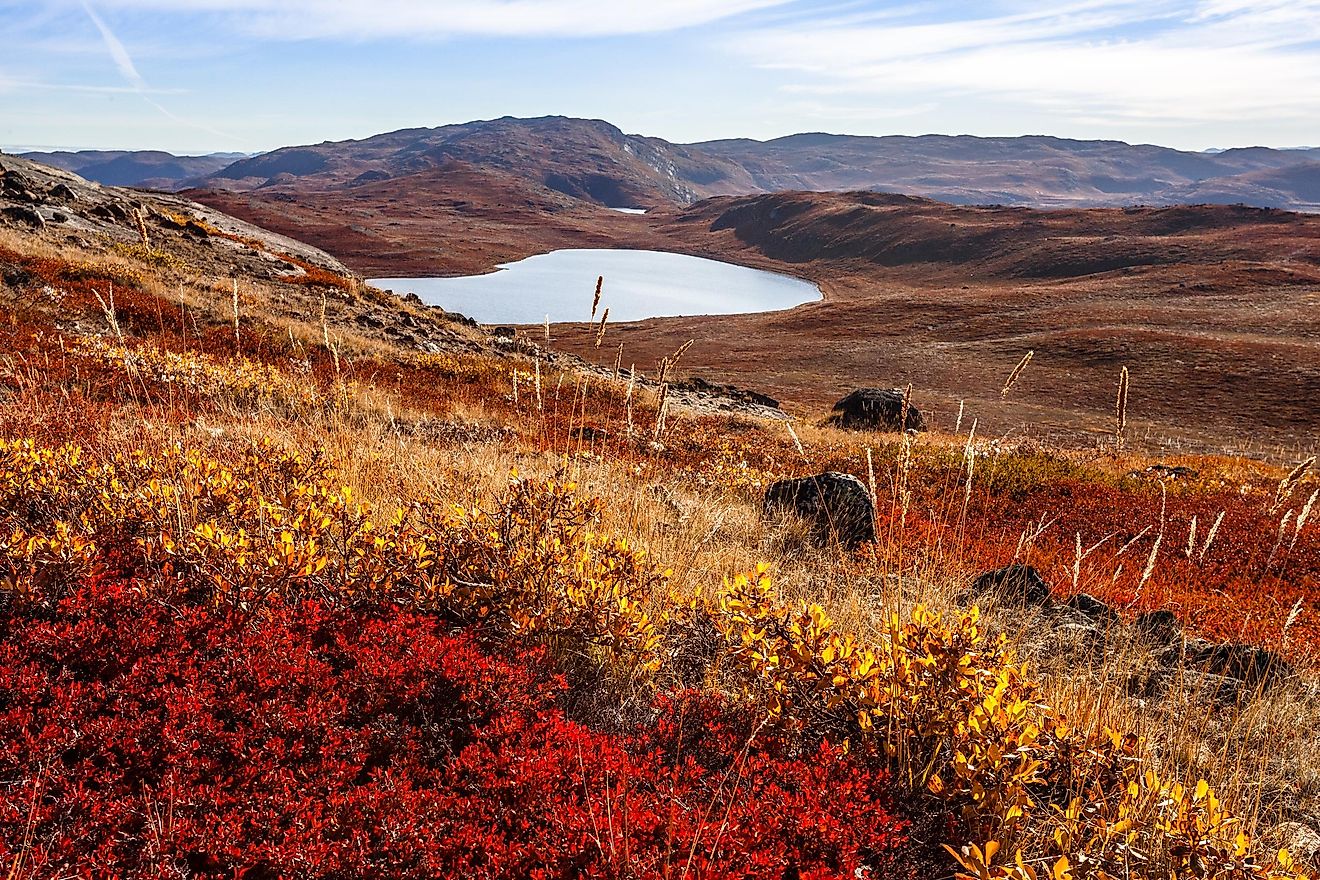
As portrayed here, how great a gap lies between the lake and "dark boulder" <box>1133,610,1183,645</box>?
46.6 meters

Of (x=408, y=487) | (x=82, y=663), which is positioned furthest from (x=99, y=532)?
(x=408, y=487)

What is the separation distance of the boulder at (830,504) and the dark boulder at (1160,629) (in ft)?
7.70

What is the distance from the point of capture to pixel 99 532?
350 cm

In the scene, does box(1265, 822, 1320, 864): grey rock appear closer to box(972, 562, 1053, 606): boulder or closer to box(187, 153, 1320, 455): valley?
box(972, 562, 1053, 606): boulder

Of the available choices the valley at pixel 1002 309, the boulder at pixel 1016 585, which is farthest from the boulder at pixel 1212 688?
the valley at pixel 1002 309

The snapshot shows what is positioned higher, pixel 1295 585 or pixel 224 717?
pixel 224 717

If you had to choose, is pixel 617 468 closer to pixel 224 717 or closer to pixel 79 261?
pixel 224 717

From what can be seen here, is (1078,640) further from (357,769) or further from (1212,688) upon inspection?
(357,769)

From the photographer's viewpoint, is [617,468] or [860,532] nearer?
[860,532]

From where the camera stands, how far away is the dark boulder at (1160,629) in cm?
490

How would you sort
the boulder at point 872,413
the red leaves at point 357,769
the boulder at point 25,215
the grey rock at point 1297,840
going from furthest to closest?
the boulder at point 872,413 < the boulder at point 25,215 < the grey rock at point 1297,840 < the red leaves at point 357,769

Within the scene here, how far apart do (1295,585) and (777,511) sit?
5.93m

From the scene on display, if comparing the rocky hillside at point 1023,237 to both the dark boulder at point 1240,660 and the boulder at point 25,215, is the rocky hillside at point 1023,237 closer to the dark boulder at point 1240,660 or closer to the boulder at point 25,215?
the dark boulder at point 1240,660

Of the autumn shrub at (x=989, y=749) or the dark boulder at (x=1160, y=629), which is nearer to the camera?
the autumn shrub at (x=989, y=749)
